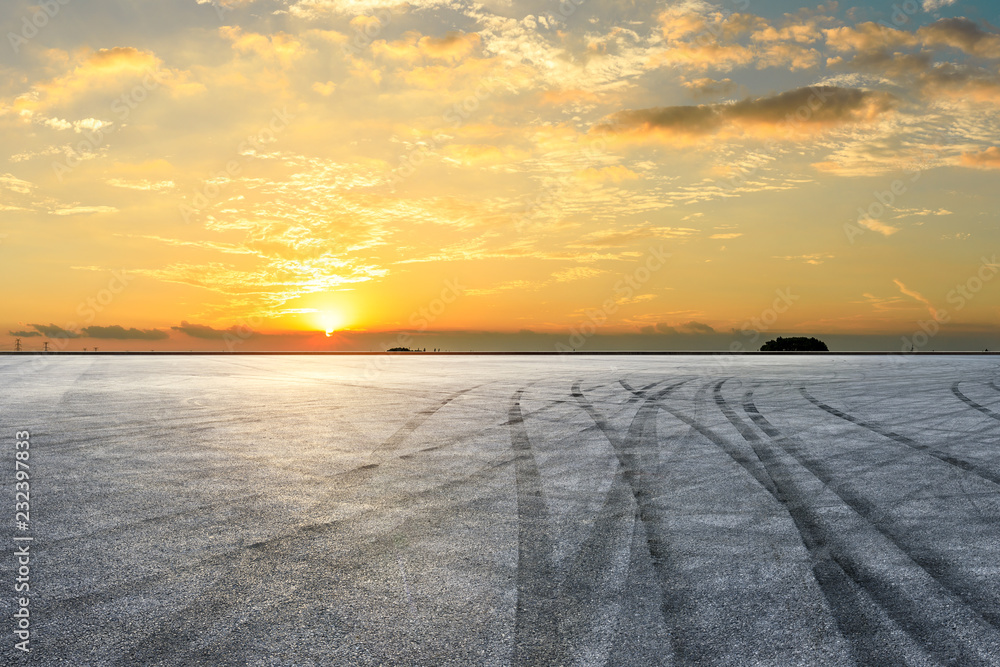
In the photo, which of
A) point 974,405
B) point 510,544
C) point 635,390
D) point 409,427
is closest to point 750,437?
point 409,427

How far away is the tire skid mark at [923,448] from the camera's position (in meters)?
8.63

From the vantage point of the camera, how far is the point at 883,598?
14.8 feet

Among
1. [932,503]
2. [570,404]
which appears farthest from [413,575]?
[570,404]

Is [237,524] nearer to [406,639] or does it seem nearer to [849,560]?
[406,639]

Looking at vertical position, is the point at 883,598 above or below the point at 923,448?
below

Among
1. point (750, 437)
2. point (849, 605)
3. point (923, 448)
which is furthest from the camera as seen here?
point (750, 437)

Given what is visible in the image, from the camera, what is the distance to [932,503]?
23.5 feet

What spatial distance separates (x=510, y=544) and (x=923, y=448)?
7.94 meters

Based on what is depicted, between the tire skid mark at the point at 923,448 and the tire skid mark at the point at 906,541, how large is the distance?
1.73m

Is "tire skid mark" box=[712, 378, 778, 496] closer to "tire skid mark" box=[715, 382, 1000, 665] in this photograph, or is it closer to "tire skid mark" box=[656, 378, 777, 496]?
"tire skid mark" box=[656, 378, 777, 496]

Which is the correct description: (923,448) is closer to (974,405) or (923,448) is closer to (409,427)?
(974,405)

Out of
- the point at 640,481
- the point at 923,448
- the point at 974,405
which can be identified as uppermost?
the point at 974,405

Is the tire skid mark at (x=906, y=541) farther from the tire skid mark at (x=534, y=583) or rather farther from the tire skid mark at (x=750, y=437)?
the tire skid mark at (x=534, y=583)

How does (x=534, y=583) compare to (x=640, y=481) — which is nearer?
(x=534, y=583)
